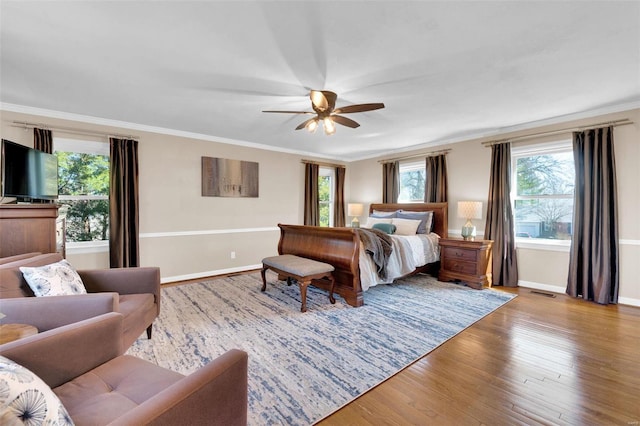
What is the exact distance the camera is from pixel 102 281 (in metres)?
2.28

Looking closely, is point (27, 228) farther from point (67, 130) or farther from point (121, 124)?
point (121, 124)

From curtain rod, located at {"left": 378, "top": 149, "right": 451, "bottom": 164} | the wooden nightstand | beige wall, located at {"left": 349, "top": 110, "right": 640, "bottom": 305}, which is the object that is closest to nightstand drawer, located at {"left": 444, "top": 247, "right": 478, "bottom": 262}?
the wooden nightstand

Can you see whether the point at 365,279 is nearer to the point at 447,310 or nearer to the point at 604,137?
the point at 447,310

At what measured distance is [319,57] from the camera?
2184 millimetres

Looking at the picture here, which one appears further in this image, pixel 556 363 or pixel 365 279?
pixel 365 279

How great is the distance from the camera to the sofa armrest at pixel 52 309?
1.52m

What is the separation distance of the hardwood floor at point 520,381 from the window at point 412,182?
3113 mm

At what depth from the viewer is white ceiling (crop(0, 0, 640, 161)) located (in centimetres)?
172

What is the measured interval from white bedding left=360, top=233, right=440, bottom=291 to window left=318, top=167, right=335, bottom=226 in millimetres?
2549

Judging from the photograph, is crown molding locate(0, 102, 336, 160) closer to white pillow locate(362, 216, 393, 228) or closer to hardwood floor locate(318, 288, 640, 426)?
white pillow locate(362, 216, 393, 228)

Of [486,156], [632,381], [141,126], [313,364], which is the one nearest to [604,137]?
[486,156]

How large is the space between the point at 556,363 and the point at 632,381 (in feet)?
1.34

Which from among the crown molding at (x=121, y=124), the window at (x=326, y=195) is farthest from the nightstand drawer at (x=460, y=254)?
the crown molding at (x=121, y=124)

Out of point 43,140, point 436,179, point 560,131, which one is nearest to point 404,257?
point 436,179
